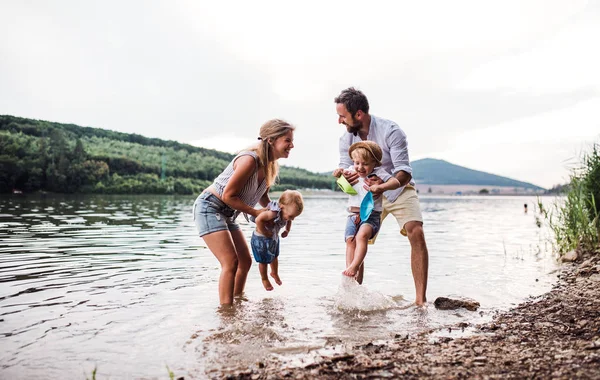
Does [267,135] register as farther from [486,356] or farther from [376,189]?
[486,356]

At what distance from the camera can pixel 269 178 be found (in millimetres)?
5312

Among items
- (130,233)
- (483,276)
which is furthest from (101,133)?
(483,276)

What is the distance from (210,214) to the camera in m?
5.20

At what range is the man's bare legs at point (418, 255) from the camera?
5641 millimetres

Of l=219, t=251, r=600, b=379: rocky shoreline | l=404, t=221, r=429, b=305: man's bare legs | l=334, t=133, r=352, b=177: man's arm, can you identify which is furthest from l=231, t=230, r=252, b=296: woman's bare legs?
l=219, t=251, r=600, b=379: rocky shoreline

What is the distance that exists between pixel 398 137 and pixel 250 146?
1634 millimetres

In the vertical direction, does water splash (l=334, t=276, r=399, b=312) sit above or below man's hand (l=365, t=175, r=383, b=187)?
below

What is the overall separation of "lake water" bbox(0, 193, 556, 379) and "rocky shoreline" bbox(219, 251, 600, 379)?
45 centimetres

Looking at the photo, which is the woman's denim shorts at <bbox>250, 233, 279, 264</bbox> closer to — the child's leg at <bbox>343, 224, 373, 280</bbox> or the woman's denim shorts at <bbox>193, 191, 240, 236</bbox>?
the woman's denim shorts at <bbox>193, 191, 240, 236</bbox>

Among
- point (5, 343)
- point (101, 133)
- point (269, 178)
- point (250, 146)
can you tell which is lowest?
point (5, 343)

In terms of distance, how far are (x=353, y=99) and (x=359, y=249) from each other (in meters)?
1.63

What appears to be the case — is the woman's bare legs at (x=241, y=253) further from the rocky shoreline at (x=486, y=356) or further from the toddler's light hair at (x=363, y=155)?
the rocky shoreline at (x=486, y=356)

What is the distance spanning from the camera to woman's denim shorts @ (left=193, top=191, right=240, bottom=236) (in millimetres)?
5172

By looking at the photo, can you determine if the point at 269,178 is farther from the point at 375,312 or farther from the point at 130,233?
the point at 130,233
